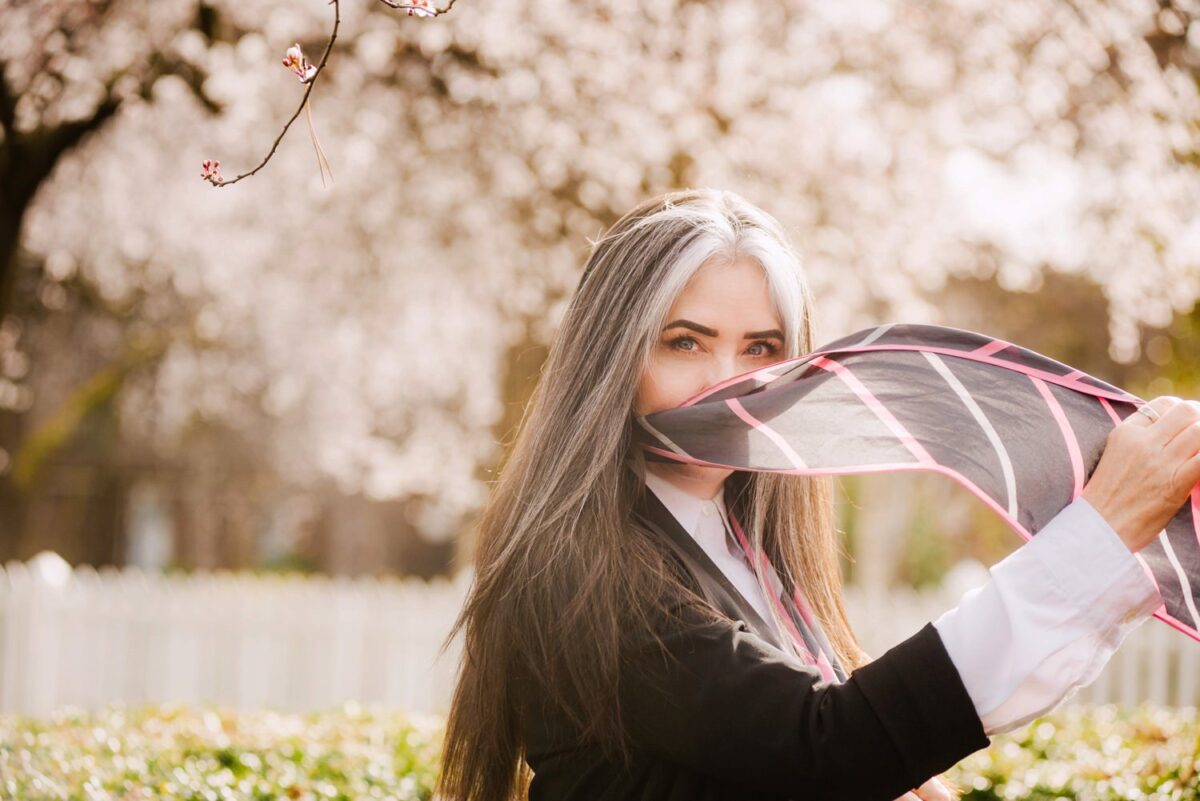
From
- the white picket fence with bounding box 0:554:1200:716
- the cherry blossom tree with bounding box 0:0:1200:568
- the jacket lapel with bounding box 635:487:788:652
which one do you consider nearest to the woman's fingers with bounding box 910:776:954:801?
the jacket lapel with bounding box 635:487:788:652

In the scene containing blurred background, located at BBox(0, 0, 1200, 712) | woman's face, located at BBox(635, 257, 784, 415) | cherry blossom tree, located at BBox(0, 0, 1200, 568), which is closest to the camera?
woman's face, located at BBox(635, 257, 784, 415)

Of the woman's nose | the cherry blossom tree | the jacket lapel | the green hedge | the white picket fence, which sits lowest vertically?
the white picket fence

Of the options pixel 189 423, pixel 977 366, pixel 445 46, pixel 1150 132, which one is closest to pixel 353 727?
pixel 977 366

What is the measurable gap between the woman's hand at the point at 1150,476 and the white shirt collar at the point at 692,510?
27.8 inches

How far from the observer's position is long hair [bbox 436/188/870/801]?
171cm

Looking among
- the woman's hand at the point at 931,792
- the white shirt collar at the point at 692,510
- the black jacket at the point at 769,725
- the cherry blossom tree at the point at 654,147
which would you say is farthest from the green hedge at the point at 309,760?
the cherry blossom tree at the point at 654,147

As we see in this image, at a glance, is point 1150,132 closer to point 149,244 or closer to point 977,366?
point 977,366

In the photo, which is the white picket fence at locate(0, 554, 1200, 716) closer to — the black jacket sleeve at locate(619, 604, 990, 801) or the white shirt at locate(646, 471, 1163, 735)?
the black jacket sleeve at locate(619, 604, 990, 801)

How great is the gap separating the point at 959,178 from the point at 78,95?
6198mm

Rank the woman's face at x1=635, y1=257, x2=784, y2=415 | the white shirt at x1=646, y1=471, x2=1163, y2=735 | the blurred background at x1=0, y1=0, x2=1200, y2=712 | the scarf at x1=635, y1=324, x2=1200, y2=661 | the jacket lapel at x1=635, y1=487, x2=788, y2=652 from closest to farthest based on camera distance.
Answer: the white shirt at x1=646, y1=471, x2=1163, y2=735 → the scarf at x1=635, y1=324, x2=1200, y2=661 → the jacket lapel at x1=635, y1=487, x2=788, y2=652 → the woman's face at x1=635, y1=257, x2=784, y2=415 → the blurred background at x1=0, y1=0, x2=1200, y2=712

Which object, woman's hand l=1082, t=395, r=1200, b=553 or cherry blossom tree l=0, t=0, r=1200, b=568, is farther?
cherry blossom tree l=0, t=0, r=1200, b=568

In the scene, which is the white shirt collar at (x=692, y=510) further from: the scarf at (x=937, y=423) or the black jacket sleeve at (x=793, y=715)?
the black jacket sleeve at (x=793, y=715)

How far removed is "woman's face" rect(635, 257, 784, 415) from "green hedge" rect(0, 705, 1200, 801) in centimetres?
193

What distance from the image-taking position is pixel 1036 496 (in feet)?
5.48
